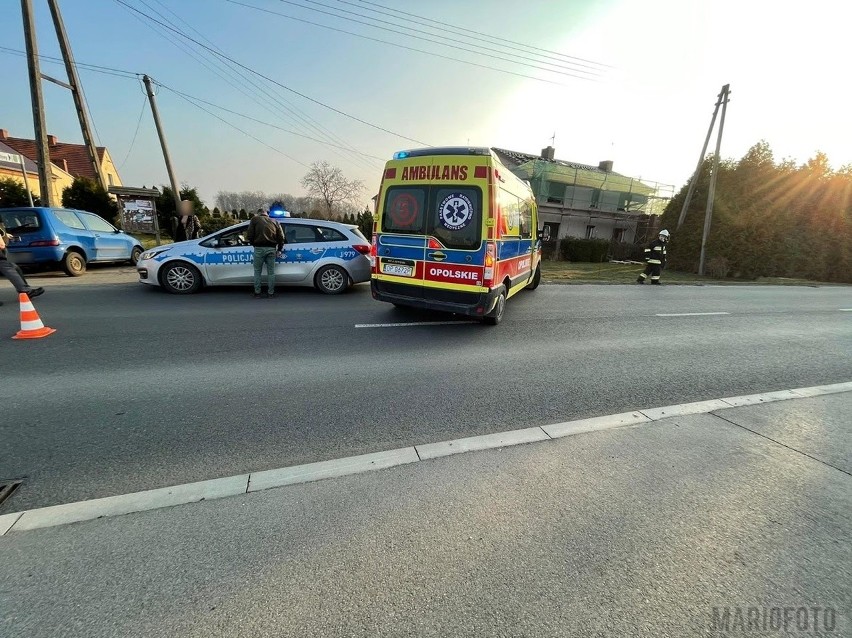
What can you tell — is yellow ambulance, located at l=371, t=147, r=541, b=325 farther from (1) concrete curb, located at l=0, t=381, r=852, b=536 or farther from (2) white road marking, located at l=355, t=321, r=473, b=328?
(1) concrete curb, located at l=0, t=381, r=852, b=536

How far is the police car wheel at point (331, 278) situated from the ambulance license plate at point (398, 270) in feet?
8.24

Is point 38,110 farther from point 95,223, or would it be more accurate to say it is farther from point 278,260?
point 278,260

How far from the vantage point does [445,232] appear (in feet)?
18.8

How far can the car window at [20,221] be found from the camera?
879 centimetres

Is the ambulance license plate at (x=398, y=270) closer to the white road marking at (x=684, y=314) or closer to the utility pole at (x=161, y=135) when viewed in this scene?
the white road marking at (x=684, y=314)

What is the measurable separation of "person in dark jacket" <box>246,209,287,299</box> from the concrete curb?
20.0ft

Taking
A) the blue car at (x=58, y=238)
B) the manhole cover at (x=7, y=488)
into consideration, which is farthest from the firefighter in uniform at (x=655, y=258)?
the blue car at (x=58, y=238)

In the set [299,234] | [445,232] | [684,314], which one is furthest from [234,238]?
[684,314]

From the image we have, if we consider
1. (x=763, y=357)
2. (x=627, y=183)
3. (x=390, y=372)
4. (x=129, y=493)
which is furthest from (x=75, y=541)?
(x=627, y=183)

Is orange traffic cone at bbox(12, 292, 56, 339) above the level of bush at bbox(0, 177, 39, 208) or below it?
below

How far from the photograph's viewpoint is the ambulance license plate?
608 cm

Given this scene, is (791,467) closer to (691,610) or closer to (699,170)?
(691,610)

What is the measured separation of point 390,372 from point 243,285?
5823 millimetres

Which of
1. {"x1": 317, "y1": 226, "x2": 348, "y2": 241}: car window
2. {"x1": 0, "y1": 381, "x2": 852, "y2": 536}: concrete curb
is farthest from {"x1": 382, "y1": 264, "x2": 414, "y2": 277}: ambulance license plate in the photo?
{"x1": 0, "y1": 381, "x2": 852, "y2": 536}: concrete curb
